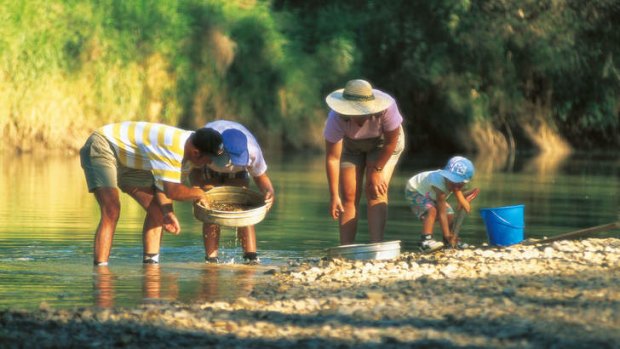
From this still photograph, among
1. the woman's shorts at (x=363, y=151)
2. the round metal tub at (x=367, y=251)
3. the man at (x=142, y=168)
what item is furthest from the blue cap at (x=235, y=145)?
the woman's shorts at (x=363, y=151)

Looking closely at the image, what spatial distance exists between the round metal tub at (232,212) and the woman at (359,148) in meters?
0.75

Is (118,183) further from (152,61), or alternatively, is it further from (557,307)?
(152,61)

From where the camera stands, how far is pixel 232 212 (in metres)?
11.4

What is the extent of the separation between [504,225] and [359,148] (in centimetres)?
145

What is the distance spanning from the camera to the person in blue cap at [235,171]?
11531mm

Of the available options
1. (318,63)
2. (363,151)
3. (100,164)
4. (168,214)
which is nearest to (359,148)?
(363,151)

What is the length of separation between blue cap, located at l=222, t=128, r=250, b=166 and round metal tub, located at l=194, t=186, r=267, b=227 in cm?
30

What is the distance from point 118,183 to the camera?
11.9 m

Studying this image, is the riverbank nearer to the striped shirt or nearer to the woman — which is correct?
the striped shirt

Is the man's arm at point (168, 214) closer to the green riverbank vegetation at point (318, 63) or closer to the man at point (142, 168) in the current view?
the man at point (142, 168)

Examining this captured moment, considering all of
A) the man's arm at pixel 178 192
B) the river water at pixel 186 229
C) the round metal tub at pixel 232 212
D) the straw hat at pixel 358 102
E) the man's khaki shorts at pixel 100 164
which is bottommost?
the river water at pixel 186 229

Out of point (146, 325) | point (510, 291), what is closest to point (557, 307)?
point (510, 291)

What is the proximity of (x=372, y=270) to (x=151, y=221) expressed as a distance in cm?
226

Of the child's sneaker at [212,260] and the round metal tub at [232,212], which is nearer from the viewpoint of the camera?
the round metal tub at [232,212]
